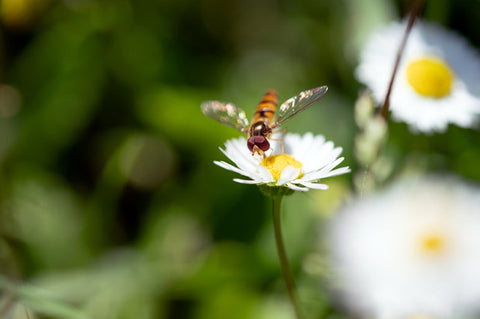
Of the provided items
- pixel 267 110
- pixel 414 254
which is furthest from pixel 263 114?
pixel 414 254

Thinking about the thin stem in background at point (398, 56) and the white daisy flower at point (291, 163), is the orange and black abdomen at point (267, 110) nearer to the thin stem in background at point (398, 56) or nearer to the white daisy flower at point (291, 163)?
the white daisy flower at point (291, 163)

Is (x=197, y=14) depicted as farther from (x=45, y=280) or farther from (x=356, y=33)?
(x=45, y=280)

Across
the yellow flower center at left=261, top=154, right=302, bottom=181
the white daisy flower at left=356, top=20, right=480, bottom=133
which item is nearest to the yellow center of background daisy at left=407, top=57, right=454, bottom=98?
the white daisy flower at left=356, top=20, right=480, bottom=133

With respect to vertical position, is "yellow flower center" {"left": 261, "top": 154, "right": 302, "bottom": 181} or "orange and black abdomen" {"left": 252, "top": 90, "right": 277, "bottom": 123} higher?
"orange and black abdomen" {"left": 252, "top": 90, "right": 277, "bottom": 123}

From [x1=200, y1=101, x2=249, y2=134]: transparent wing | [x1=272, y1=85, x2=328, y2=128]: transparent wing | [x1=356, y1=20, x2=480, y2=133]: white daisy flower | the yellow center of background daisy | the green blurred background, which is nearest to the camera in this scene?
[x1=272, y1=85, x2=328, y2=128]: transparent wing

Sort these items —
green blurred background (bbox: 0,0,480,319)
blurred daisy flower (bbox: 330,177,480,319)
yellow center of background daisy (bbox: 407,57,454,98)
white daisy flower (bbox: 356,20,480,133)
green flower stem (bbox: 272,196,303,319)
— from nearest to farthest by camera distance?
blurred daisy flower (bbox: 330,177,480,319)
green flower stem (bbox: 272,196,303,319)
white daisy flower (bbox: 356,20,480,133)
yellow center of background daisy (bbox: 407,57,454,98)
green blurred background (bbox: 0,0,480,319)

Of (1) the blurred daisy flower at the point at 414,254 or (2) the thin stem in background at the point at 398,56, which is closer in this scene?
(1) the blurred daisy flower at the point at 414,254

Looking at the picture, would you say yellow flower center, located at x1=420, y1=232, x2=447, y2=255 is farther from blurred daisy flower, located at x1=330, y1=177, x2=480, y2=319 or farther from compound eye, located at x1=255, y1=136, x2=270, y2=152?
compound eye, located at x1=255, y1=136, x2=270, y2=152

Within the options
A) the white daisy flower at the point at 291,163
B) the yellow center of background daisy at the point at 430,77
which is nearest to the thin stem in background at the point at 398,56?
the white daisy flower at the point at 291,163

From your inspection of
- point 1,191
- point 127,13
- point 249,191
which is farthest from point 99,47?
point 249,191
